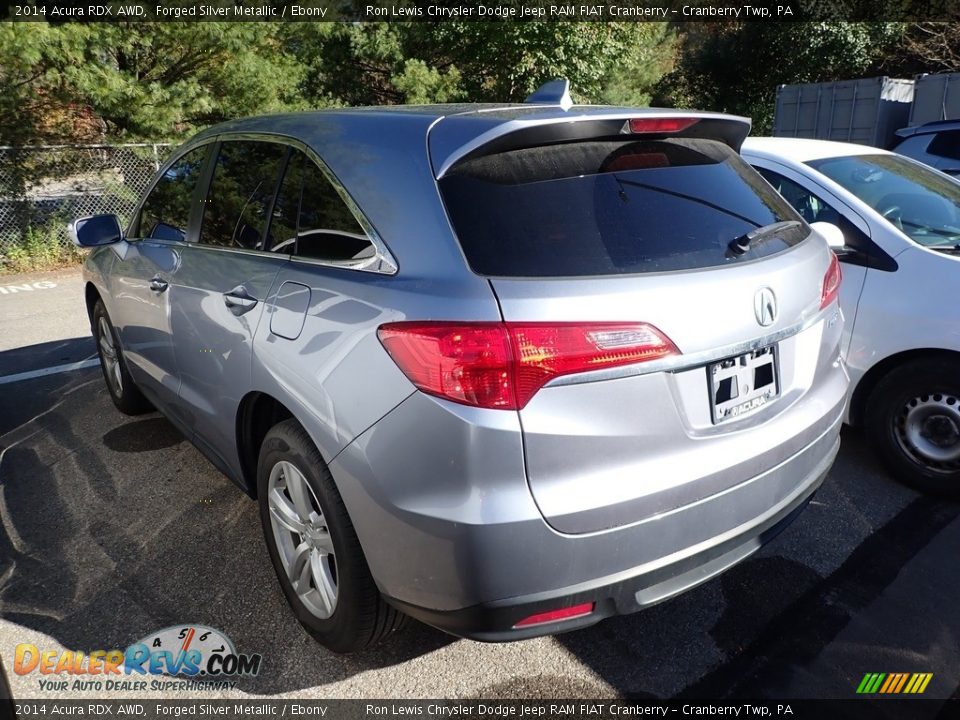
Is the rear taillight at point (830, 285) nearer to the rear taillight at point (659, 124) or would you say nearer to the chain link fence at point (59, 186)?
the rear taillight at point (659, 124)

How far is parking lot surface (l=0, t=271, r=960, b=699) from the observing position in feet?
7.86

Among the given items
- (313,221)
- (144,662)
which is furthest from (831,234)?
(144,662)

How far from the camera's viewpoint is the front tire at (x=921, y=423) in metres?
3.35

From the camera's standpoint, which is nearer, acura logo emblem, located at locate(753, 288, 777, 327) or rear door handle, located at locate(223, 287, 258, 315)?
acura logo emblem, located at locate(753, 288, 777, 327)

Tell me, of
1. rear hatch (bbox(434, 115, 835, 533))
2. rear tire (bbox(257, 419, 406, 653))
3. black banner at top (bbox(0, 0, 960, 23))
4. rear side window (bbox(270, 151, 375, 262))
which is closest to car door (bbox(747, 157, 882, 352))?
rear hatch (bbox(434, 115, 835, 533))

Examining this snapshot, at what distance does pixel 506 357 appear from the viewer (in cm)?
177

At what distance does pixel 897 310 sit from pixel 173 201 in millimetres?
3480

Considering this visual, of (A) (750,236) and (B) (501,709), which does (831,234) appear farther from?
(B) (501,709)

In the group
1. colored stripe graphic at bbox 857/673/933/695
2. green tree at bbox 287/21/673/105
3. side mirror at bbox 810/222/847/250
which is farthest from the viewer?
green tree at bbox 287/21/673/105

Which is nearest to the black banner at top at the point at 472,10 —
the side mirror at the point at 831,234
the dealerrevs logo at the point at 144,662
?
the dealerrevs logo at the point at 144,662

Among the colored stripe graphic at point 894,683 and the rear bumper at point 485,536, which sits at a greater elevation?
the rear bumper at point 485,536

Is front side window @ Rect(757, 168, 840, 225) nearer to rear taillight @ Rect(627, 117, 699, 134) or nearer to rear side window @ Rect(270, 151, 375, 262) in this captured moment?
rear taillight @ Rect(627, 117, 699, 134)

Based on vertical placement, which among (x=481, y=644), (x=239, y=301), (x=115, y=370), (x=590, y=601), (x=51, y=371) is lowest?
(x=51, y=371)

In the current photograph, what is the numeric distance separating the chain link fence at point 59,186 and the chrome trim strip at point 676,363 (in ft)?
35.1
